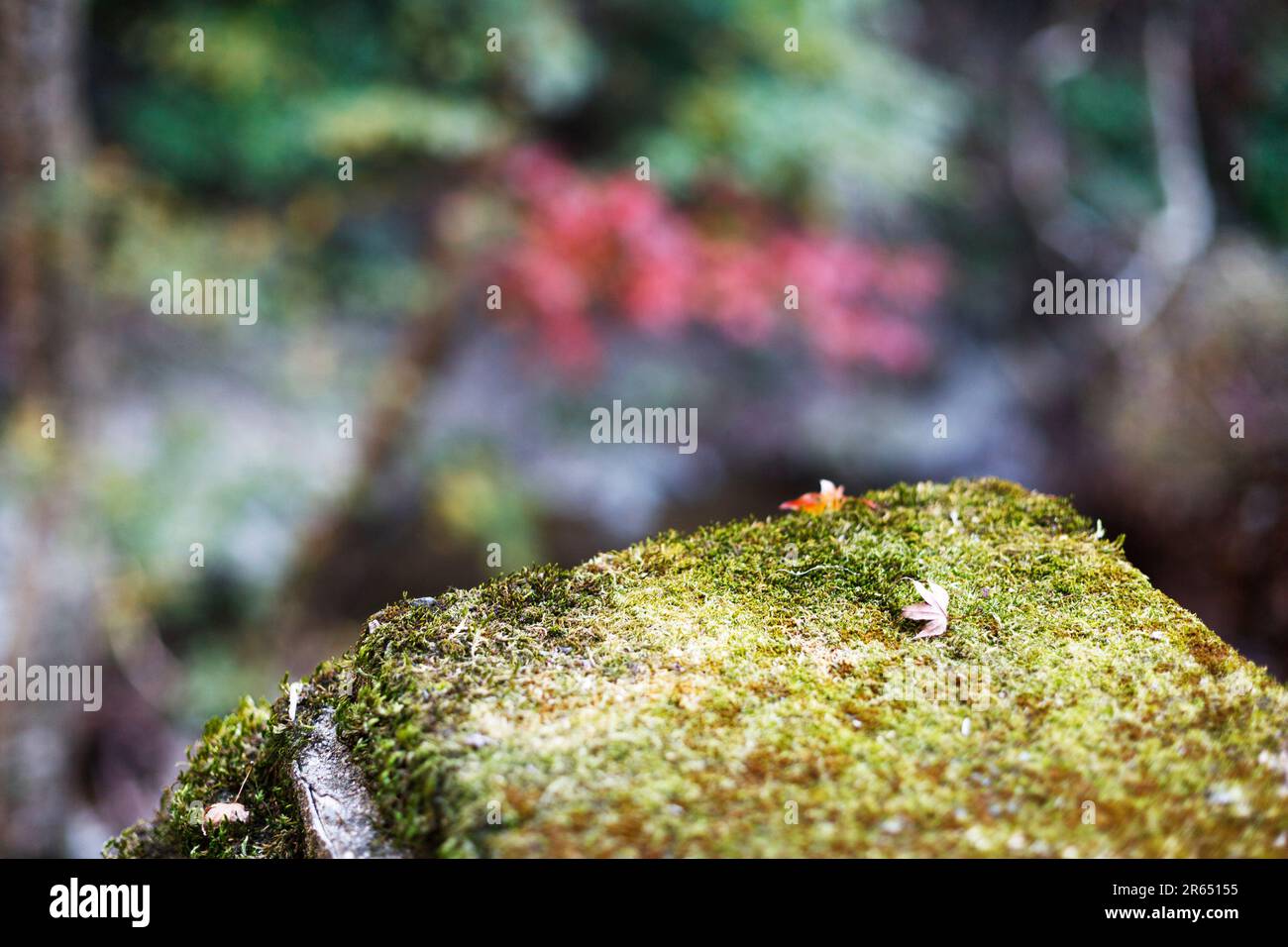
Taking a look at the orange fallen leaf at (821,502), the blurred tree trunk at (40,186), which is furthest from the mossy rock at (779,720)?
the blurred tree trunk at (40,186)

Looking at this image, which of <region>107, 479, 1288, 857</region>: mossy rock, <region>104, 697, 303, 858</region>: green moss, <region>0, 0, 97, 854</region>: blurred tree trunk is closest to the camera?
<region>107, 479, 1288, 857</region>: mossy rock

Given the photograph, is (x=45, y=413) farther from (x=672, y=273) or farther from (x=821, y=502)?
(x=821, y=502)

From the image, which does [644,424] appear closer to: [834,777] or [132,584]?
[132,584]

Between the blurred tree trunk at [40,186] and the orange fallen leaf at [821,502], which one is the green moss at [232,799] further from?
the blurred tree trunk at [40,186]

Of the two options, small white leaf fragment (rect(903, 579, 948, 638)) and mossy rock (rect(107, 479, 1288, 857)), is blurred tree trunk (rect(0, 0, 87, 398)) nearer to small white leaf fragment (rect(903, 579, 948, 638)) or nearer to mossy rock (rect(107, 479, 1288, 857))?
mossy rock (rect(107, 479, 1288, 857))

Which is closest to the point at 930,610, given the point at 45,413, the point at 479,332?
the point at 45,413

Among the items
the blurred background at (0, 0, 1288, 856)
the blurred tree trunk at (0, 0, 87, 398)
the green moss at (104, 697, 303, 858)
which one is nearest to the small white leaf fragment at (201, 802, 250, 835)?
the green moss at (104, 697, 303, 858)
